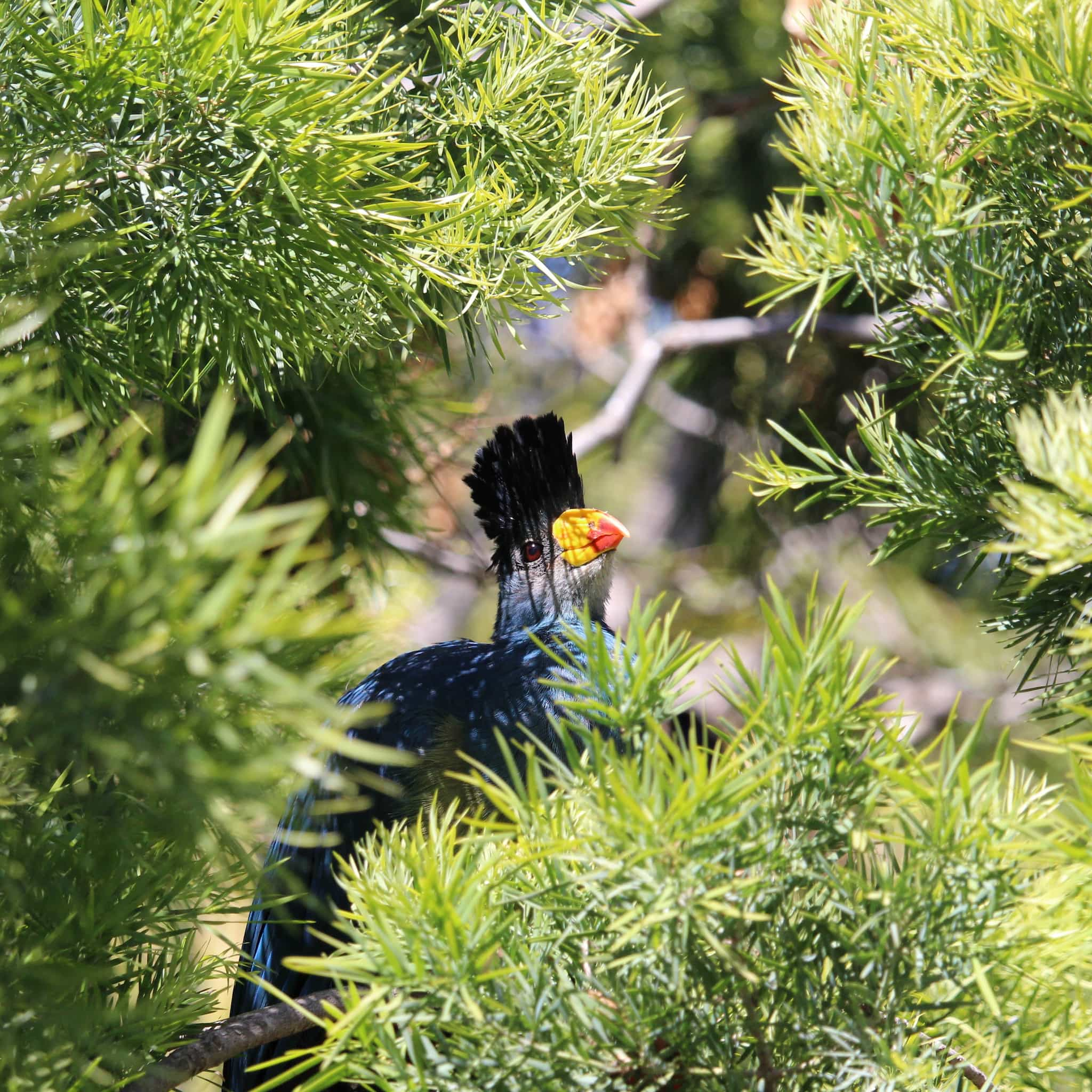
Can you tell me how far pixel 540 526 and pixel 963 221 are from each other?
117cm

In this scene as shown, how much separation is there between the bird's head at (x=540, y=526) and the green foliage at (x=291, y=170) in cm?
66

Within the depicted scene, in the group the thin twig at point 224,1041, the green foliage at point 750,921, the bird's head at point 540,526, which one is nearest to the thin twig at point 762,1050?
the green foliage at point 750,921

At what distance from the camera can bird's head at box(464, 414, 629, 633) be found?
163 centimetres

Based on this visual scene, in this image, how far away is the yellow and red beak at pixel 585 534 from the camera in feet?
5.30

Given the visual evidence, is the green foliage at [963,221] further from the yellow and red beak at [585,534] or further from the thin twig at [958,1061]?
the yellow and red beak at [585,534]

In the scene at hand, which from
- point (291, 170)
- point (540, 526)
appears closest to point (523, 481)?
point (540, 526)

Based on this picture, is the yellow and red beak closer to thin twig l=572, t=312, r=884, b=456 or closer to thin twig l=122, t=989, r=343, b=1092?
thin twig l=572, t=312, r=884, b=456

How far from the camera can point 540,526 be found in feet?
5.63

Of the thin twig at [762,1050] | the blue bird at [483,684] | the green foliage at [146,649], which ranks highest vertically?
the green foliage at [146,649]

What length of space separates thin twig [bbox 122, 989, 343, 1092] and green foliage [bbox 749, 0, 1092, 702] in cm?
51

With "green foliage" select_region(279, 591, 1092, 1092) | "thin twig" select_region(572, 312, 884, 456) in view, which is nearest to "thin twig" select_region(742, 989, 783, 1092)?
"green foliage" select_region(279, 591, 1092, 1092)

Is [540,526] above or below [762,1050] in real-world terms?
below

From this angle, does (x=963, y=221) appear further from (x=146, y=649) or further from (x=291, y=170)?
(x=146, y=649)

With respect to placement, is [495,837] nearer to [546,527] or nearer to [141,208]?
[141,208]
